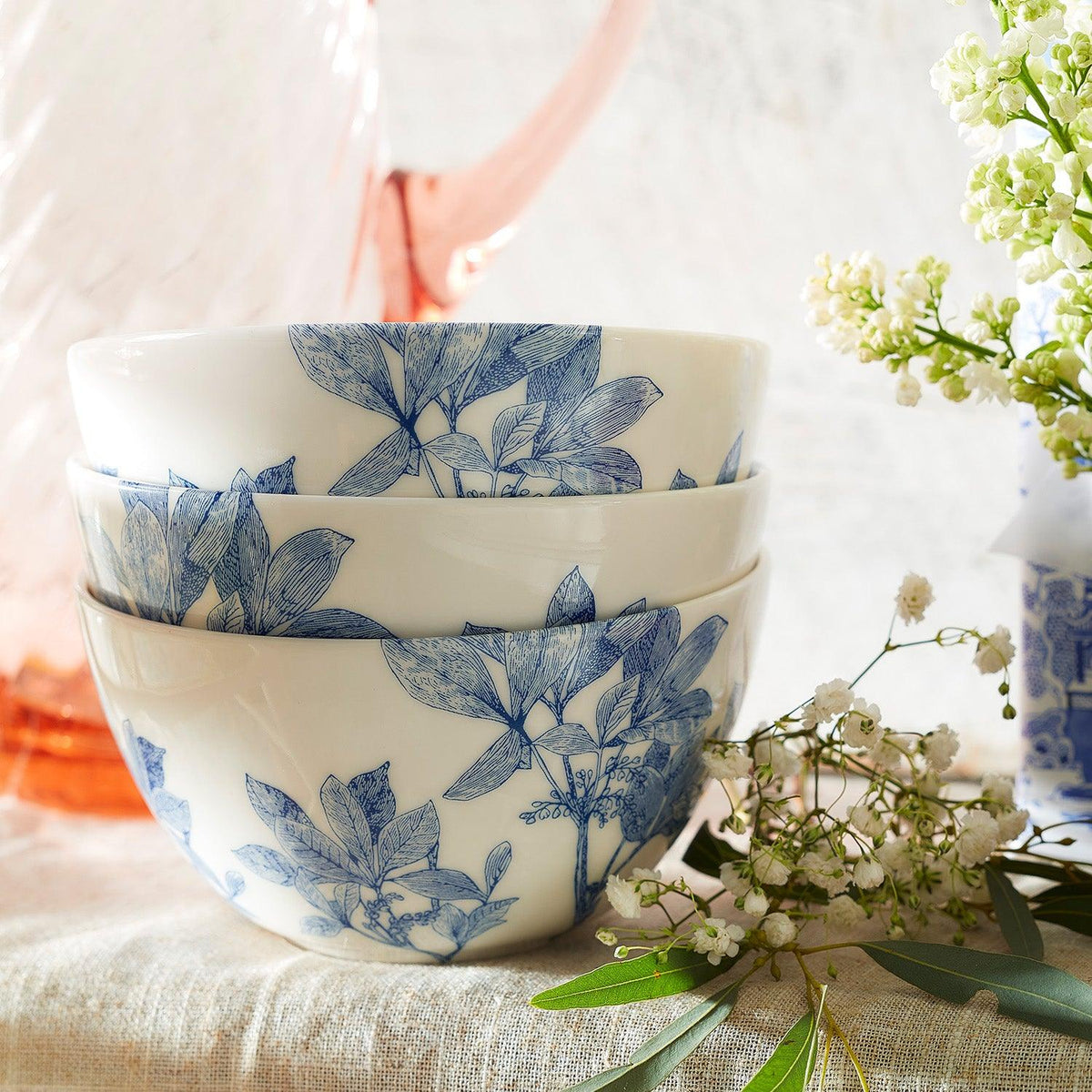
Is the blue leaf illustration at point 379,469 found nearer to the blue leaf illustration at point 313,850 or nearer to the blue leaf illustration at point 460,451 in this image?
the blue leaf illustration at point 460,451

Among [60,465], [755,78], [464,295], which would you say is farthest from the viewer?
[755,78]

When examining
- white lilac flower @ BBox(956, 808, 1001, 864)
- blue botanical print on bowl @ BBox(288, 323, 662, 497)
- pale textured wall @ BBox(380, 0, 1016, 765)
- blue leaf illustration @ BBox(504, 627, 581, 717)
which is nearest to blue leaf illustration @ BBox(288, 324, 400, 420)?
blue botanical print on bowl @ BBox(288, 323, 662, 497)

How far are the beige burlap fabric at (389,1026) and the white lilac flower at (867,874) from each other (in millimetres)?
41

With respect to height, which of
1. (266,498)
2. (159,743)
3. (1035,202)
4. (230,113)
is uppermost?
(230,113)

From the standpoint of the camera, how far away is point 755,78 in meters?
0.93

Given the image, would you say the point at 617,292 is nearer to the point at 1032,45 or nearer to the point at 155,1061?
the point at 1032,45

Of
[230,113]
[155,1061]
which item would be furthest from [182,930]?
[230,113]

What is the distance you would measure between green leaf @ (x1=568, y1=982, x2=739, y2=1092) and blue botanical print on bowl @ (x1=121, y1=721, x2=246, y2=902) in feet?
0.62

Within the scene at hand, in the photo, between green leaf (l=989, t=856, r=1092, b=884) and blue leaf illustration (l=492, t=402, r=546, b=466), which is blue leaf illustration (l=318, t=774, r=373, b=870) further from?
green leaf (l=989, t=856, r=1092, b=884)

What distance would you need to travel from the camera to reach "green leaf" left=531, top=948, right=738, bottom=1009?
410 mm

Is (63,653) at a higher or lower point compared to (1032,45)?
lower

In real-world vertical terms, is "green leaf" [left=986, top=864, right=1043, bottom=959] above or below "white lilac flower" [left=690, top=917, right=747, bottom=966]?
below

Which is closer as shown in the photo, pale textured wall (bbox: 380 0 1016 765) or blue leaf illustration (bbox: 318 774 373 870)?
blue leaf illustration (bbox: 318 774 373 870)

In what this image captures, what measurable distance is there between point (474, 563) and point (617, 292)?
60cm
